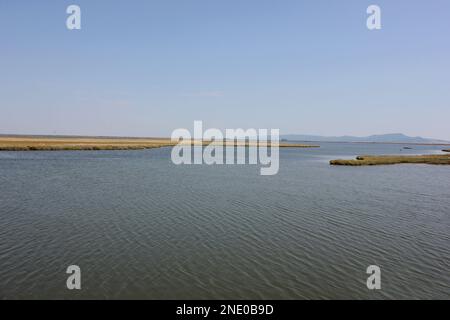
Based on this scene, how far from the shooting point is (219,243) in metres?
15.8

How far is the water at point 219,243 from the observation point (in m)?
11.3

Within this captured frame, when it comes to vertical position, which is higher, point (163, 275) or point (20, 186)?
point (20, 186)

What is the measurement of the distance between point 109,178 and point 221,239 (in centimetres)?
2556

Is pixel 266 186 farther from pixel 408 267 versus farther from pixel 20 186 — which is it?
pixel 20 186

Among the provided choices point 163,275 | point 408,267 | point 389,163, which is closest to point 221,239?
point 163,275

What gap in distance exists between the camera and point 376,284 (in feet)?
38.6

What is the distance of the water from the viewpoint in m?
11.3

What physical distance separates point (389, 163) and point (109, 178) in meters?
61.3
